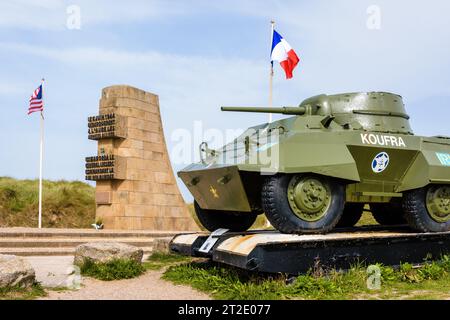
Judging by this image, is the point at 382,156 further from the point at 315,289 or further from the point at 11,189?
the point at 11,189

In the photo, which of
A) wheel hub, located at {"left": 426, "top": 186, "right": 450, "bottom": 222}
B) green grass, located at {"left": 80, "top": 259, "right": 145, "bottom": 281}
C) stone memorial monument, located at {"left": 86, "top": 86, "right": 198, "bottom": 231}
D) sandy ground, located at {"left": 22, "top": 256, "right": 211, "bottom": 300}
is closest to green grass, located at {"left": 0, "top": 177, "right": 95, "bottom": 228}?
stone memorial monument, located at {"left": 86, "top": 86, "right": 198, "bottom": 231}

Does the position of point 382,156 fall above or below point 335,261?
above

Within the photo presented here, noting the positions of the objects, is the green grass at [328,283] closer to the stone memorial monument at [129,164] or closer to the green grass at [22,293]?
the green grass at [22,293]

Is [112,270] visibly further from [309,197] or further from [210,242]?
[309,197]

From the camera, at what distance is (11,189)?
21.8 metres

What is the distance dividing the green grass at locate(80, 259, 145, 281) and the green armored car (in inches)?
59.1

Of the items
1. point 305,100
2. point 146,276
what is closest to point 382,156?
point 305,100

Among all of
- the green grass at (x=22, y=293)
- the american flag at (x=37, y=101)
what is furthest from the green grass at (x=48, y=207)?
the green grass at (x=22, y=293)

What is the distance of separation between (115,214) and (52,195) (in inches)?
195

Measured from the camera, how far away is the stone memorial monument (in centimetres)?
1816

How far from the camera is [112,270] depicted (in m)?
8.37

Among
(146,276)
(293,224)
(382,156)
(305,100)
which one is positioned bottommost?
(146,276)

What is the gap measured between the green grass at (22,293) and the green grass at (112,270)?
1.39 metres

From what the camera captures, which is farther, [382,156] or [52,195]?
[52,195]
